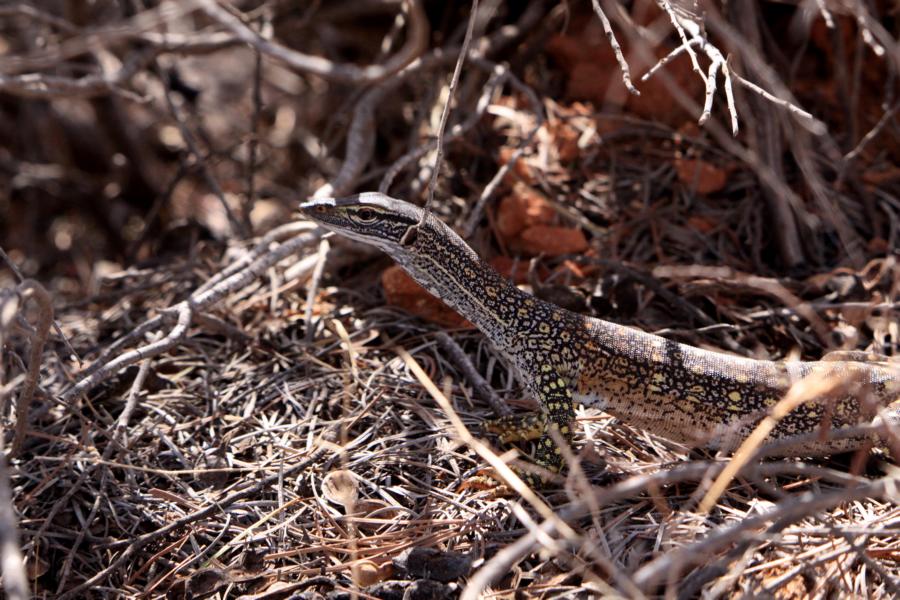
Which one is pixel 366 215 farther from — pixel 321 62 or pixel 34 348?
pixel 321 62

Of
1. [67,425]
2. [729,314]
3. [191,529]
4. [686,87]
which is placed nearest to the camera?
[191,529]

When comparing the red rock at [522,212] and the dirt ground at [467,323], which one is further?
the red rock at [522,212]

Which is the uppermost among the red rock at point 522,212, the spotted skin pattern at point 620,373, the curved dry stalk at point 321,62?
the curved dry stalk at point 321,62

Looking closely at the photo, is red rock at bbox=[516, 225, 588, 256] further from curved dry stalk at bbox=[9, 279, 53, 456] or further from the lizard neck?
curved dry stalk at bbox=[9, 279, 53, 456]

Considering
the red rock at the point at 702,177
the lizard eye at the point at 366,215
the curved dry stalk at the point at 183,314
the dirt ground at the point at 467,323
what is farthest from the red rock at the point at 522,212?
the lizard eye at the point at 366,215

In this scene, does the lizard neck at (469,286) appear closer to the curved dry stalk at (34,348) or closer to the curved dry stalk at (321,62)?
the curved dry stalk at (34,348)

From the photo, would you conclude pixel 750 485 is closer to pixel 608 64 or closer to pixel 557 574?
pixel 557 574

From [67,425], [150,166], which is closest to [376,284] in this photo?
[67,425]
